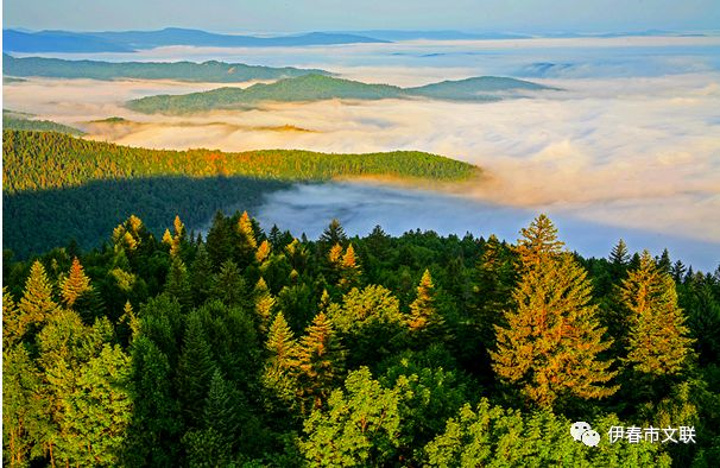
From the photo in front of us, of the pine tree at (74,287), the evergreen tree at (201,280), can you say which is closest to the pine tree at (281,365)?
the evergreen tree at (201,280)

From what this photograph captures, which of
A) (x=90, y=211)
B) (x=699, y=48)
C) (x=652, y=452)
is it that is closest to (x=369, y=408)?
(x=652, y=452)

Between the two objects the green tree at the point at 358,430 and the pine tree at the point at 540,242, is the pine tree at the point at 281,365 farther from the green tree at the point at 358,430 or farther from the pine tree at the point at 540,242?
the pine tree at the point at 540,242

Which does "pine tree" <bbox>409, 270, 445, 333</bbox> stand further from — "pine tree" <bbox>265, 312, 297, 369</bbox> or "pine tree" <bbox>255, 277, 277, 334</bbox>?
"pine tree" <bbox>255, 277, 277, 334</bbox>

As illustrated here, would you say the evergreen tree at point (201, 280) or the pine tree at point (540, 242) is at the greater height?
the pine tree at point (540, 242)

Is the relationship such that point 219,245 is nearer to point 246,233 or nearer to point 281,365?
point 246,233

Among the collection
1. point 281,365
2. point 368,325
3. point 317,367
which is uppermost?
point 368,325

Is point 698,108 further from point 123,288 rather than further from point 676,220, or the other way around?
point 123,288

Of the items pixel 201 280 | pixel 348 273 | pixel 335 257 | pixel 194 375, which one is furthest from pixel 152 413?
pixel 335 257
